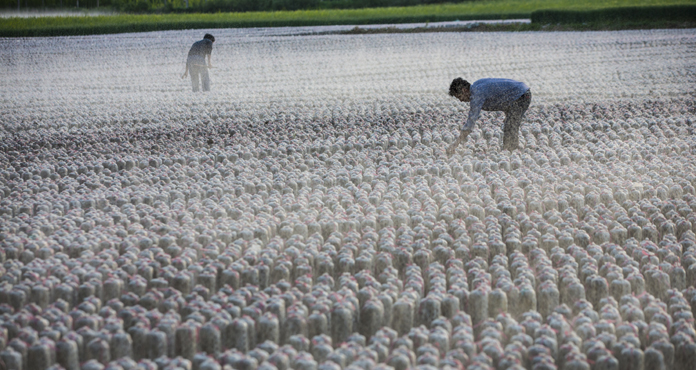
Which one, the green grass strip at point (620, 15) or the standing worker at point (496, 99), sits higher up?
the green grass strip at point (620, 15)

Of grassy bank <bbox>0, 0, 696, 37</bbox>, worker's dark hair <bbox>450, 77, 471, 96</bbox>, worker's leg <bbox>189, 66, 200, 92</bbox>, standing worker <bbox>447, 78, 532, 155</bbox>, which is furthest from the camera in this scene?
grassy bank <bbox>0, 0, 696, 37</bbox>

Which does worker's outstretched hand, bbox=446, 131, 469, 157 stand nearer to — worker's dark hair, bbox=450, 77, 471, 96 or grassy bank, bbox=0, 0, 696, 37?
worker's dark hair, bbox=450, 77, 471, 96

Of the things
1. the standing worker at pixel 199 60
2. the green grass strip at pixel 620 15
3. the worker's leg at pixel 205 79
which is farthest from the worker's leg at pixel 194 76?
the green grass strip at pixel 620 15

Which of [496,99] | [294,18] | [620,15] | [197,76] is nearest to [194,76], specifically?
[197,76]

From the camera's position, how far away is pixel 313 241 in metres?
7.32

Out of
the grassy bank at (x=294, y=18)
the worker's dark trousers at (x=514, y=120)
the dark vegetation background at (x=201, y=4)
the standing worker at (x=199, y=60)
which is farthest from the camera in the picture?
the dark vegetation background at (x=201, y=4)

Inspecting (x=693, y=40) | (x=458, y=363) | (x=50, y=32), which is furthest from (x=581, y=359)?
(x=50, y=32)

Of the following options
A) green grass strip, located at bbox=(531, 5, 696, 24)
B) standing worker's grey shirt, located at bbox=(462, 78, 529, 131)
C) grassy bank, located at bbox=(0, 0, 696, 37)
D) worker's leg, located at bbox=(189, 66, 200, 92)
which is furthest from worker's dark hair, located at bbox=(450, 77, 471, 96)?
grassy bank, located at bbox=(0, 0, 696, 37)

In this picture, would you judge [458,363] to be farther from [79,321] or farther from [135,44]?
[135,44]

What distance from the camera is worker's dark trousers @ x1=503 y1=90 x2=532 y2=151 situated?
36.5 ft

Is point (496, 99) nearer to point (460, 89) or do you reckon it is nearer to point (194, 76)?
point (460, 89)

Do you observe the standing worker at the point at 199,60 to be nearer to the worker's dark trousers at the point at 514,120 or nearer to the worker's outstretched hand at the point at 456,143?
the worker's outstretched hand at the point at 456,143

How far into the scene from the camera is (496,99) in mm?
10930

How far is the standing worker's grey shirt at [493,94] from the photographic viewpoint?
10617 millimetres
